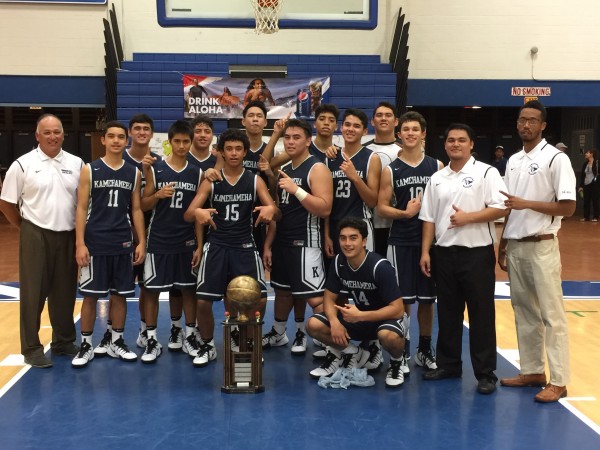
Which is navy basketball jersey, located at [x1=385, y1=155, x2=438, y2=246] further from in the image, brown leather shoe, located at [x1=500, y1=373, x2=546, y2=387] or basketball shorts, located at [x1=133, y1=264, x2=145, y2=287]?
basketball shorts, located at [x1=133, y1=264, x2=145, y2=287]

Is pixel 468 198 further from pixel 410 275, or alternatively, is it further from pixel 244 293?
pixel 244 293

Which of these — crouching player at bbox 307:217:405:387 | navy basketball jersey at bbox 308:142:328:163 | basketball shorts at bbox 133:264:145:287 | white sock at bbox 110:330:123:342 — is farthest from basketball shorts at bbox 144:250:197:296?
navy basketball jersey at bbox 308:142:328:163

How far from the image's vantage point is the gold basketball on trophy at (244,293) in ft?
15.5

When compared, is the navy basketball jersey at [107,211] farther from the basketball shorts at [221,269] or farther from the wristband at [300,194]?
→ the wristband at [300,194]

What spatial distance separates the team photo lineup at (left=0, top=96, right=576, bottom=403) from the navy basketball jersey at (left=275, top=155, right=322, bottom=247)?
17 mm

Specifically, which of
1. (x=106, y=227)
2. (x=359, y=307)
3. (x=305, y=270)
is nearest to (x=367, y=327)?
(x=359, y=307)

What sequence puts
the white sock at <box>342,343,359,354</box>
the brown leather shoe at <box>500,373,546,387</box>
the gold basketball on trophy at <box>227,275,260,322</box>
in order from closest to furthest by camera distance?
the gold basketball on trophy at <box>227,275,260,322</box>, the brown leather shoe at <box>500,373,546,387</box>, the white sock at <box>342,343,359,354</box>

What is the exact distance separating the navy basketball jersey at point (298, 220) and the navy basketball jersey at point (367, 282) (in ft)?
1.44

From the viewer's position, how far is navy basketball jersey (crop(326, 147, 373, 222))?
214 inches

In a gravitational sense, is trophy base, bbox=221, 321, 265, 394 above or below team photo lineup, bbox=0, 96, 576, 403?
below

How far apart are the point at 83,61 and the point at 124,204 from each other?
1055 cm

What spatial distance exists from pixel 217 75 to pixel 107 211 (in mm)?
9932

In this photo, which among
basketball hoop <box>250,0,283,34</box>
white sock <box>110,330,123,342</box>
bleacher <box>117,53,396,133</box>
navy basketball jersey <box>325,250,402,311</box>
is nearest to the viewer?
navy basketball jersey <box>325,250,402,311</box>

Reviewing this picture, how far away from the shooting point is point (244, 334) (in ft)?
16.6
